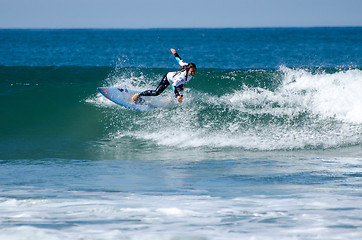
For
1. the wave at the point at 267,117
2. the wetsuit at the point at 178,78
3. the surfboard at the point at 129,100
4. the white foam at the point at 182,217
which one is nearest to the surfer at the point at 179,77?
the wetsuit at the point at 178,78

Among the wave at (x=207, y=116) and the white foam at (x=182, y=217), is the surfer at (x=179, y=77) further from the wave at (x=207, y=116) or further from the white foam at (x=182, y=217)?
the white foam at (x=182, y=217)

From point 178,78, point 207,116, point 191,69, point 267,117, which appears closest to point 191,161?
point 191,69

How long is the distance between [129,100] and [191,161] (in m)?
3.77

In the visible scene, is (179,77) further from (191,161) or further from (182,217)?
(182,217)

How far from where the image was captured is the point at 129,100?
10328 millimetres

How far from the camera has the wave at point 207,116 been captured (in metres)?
8.71

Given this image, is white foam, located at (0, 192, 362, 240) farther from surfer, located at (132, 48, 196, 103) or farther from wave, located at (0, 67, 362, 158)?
surfer, located at (132, 48, 196, 103)

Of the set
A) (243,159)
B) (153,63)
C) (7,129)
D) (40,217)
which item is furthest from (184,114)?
(153,63)

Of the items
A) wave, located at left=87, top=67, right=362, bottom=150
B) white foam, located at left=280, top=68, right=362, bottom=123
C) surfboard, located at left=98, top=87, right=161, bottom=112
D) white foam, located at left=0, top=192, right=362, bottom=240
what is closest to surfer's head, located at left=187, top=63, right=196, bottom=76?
wave, located at left=87, top=67, right=362, bottom=150

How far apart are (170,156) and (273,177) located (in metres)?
2.35

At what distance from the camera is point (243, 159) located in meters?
7.11

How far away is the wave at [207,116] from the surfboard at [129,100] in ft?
0.63

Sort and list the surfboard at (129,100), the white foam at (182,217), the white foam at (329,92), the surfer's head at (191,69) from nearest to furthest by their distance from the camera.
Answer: the white foam at (182,217) < the surfer's head at (191,69) < the white foam at (329,92) < the surfboard at (129,100)

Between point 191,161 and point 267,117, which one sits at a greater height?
point 267,117
